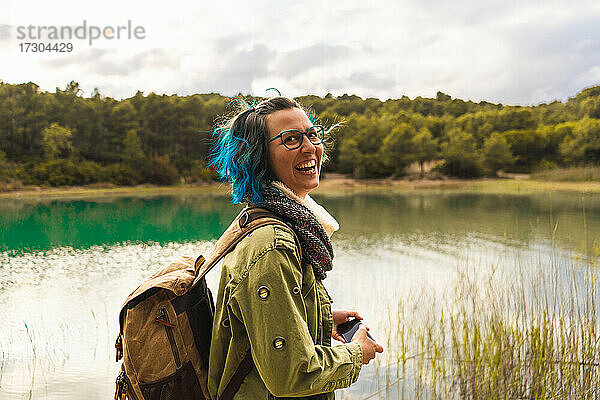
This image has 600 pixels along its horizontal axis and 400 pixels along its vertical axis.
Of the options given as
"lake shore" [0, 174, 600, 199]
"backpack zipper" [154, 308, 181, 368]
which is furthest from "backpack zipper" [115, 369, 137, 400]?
"lake shore" [0, 174, 600, 199]

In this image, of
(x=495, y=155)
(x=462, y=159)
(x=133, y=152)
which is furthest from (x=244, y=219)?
(x=133, y=152)

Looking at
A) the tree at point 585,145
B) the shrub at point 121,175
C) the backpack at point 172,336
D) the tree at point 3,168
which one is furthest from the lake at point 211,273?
the tree at point 585,145

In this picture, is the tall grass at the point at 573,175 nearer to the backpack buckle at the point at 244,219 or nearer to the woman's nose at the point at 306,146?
the woman's nose at the point at 306,146

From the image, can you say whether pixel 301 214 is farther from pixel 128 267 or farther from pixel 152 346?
pixel 128 267

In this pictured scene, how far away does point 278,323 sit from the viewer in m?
1.17

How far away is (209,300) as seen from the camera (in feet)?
4.81

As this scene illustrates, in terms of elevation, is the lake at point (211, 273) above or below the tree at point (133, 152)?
below

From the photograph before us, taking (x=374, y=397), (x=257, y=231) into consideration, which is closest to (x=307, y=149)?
(x=257, y=231)

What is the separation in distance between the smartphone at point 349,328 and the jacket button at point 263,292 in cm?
39

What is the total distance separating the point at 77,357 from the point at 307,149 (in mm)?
5605

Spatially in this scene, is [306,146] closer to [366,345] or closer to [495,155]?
[366,345]

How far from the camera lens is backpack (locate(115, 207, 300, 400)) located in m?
1.29

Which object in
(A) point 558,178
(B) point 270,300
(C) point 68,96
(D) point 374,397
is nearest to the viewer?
(B) point 270,300

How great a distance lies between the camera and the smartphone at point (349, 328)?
4.82ft
